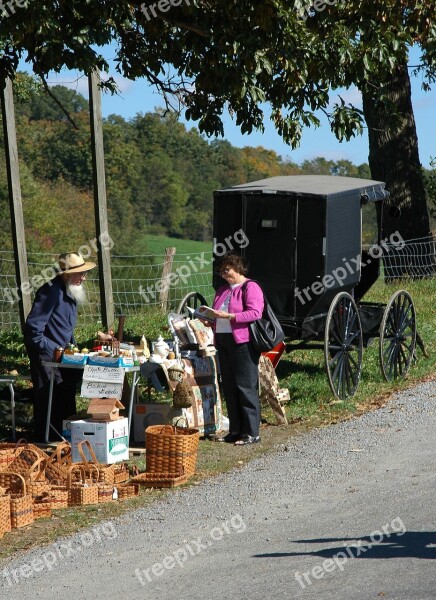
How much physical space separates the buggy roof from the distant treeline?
3998 cm

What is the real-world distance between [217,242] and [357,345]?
1.97 m

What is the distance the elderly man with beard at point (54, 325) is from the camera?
411 inches

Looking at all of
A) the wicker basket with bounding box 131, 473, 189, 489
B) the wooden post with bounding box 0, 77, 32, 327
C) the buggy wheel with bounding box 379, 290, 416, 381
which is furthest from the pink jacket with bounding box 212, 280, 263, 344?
the wooden post with bounding box 0, 77, 32, 327

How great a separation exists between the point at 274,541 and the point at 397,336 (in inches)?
249

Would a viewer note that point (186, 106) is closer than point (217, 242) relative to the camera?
No

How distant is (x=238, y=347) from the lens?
10.6 meters

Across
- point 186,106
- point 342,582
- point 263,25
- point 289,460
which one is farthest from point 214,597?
point 186,106

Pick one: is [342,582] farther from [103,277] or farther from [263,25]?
[103,277]

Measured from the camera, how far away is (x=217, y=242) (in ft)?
42.1

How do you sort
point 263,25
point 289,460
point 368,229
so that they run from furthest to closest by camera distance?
point 368,229, point 263,25, point 289,460

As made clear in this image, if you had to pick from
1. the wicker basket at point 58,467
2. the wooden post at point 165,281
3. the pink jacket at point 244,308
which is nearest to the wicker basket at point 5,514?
the wicker basket at point 58,467

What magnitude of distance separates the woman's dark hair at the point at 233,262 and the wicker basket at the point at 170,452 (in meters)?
1.89

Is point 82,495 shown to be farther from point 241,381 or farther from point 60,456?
point 241,381

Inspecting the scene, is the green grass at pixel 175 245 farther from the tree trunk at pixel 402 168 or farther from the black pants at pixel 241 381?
the black pants at pixel 241 381
